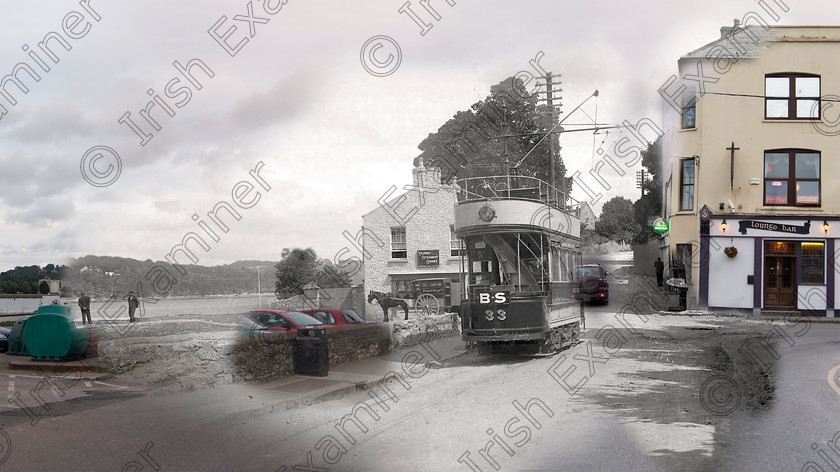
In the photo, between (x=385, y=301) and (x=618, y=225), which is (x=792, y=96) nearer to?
(x=385, y=301)

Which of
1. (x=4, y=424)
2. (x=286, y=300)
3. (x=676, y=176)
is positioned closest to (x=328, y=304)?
(x=286, y=300)

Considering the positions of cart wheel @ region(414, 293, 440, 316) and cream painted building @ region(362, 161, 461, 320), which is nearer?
cart wheel @ region(414, 293, 440, 316)

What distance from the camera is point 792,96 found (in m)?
27.3

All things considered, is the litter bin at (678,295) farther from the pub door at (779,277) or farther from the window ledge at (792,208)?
the window ledge at (792,208)

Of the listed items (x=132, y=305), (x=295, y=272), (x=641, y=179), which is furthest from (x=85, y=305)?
(x=641, y=179)

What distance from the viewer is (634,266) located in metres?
44.3

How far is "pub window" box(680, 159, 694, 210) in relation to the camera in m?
28.7

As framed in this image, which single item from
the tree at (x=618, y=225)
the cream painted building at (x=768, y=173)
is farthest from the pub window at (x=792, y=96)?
the tree at (x=618, y=225)

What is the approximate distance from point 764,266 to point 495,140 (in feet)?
53.2

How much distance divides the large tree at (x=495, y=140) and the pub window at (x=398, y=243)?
193 inches

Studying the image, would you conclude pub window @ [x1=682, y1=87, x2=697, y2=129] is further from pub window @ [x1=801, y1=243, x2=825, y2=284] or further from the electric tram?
the electric tram

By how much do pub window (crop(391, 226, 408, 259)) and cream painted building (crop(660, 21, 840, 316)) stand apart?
12253 mm

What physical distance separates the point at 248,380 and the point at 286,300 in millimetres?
2940

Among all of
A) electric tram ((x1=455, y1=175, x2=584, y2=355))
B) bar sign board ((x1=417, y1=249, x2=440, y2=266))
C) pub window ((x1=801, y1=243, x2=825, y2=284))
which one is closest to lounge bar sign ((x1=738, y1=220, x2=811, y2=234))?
pub window ((x1=801, y1=243, x2=825, y2=284))
